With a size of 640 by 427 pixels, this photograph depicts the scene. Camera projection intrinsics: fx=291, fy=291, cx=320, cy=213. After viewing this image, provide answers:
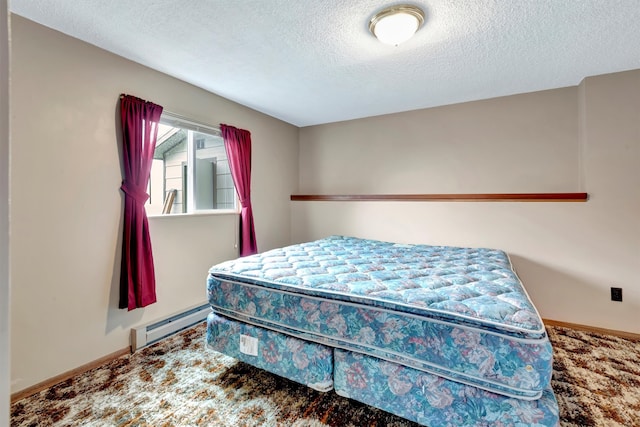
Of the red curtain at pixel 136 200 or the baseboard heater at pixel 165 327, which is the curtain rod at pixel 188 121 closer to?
the red curtain at pixel 136 200

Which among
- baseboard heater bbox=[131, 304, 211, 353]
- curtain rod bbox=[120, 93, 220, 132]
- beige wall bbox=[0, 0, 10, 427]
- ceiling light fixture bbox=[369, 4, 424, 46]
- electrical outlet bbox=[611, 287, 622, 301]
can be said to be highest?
ceiling light fixture bbox=[369, 4, 424, 46]

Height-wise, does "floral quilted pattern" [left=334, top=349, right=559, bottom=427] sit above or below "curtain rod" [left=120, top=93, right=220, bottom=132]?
below

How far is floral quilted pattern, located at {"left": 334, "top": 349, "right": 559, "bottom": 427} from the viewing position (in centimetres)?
115

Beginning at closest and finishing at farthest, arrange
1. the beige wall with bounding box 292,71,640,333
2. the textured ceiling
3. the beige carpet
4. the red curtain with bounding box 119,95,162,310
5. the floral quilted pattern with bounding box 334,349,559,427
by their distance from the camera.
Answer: the floral quilted pattern with bounding box 334,349,559,427 → the beige carpet → the textured ceiling → the red curtain with bounding box 119,95,162,310 → the beige wall with bounding box 292,71,640,333

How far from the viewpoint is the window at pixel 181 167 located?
2.69 m

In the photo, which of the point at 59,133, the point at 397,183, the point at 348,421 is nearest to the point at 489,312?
the point at 348,421

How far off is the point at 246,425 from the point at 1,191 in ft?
4.95

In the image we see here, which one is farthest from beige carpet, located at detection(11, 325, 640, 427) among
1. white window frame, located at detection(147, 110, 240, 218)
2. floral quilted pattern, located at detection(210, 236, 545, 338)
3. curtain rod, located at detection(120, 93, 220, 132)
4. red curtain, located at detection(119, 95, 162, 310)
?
curtain rod, located at detection(120, 93, 220, 132)

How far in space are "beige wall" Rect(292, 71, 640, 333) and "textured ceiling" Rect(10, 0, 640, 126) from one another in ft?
0.98

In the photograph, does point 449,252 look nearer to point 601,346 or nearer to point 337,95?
point 601,346

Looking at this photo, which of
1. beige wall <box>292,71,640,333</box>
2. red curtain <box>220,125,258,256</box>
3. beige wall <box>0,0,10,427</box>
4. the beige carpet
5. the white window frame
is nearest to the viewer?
beige wall <box>0,0,10,427</box>

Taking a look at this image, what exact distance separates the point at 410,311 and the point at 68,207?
2236 mm

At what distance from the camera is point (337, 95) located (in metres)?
3.02

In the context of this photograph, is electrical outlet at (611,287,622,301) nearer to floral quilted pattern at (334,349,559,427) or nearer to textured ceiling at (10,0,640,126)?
textured ceiling at (10,0,640,126)
